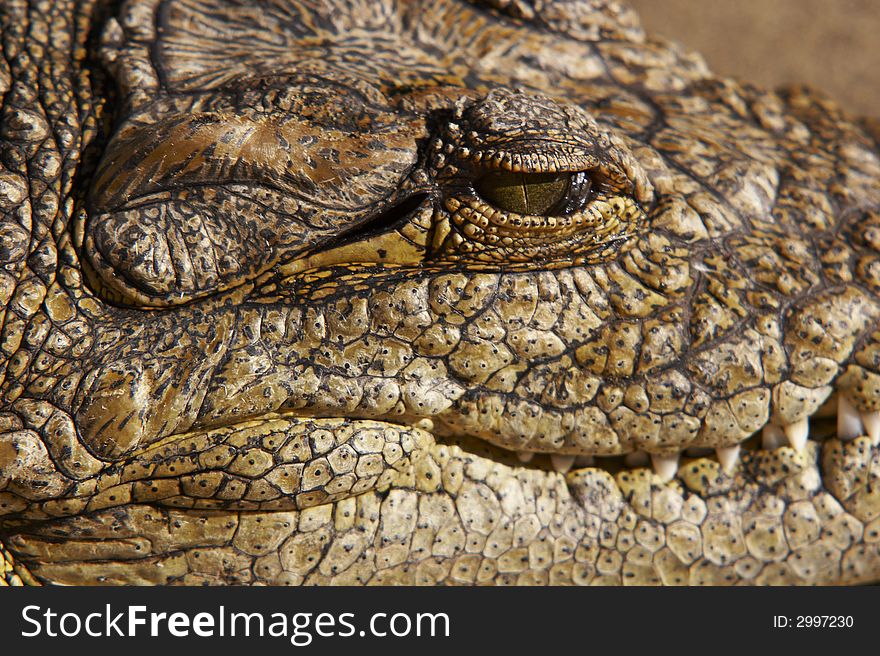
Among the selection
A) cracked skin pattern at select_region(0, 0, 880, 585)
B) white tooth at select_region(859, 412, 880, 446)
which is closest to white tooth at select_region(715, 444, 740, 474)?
cracked skin pattern at select_region(0, 0, 880, 585)

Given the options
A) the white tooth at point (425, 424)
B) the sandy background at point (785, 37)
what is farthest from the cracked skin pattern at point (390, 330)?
the sandy background at point (785, 37)

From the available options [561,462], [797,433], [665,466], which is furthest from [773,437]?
[561,462]

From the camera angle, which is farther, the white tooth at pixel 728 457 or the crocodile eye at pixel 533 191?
the white tooth at pixel 728 457

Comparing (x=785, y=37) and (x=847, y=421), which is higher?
(x=785, y=37)

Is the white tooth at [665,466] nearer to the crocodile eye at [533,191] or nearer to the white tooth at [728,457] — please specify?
the white tooth at [728,457]

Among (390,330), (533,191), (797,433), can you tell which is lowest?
(797,433)

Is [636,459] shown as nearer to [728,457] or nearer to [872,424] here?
[728,457]
